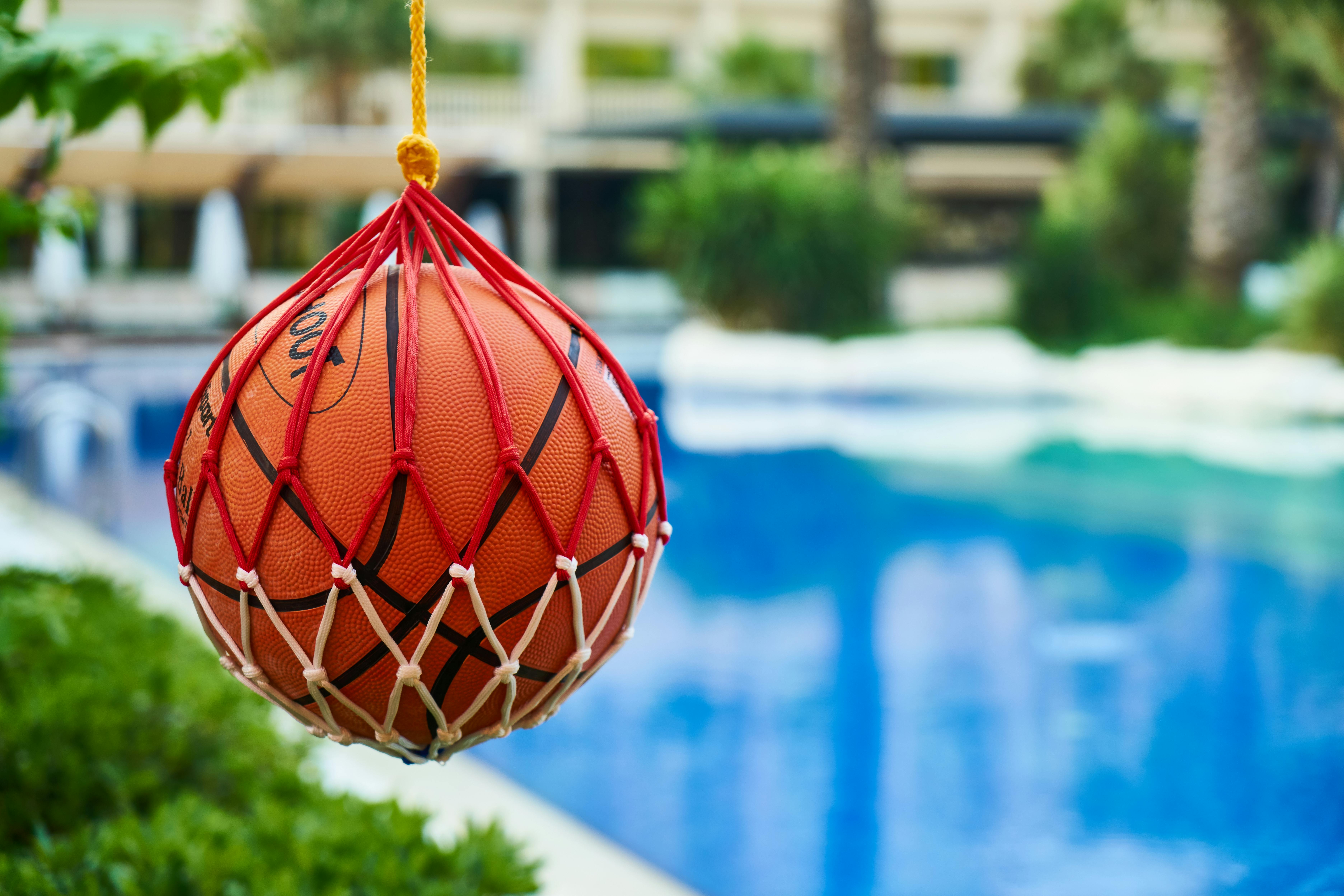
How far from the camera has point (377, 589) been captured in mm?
1414

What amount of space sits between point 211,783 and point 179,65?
2.09 metres

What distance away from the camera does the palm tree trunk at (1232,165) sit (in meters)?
17.1

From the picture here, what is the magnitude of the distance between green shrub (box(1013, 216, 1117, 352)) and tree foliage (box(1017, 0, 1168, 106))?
12.1m

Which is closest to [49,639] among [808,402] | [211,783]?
[211,783]

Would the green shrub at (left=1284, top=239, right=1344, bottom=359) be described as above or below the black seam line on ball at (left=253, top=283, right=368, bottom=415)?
below

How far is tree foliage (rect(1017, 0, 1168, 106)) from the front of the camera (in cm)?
2873

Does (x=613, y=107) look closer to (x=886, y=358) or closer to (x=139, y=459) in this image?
(x=886, y=358)

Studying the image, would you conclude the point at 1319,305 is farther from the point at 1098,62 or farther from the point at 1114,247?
the point at 1098,62

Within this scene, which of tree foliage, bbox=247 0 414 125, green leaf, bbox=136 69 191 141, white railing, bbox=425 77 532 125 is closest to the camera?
green leaf, bbox=136 69 191 141

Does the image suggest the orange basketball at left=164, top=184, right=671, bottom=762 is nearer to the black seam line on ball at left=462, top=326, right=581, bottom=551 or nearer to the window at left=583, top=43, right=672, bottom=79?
the black seam line on ball at left=462, top=326, right=581, bottom=551

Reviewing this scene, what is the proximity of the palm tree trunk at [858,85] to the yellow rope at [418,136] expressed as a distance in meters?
17.8

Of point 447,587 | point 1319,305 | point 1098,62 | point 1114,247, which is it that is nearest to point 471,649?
point 447,587

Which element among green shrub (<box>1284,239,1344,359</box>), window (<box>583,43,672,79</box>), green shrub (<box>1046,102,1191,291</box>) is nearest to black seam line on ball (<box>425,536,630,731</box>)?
green shrub (<box>1284,239,1344,359</box>)

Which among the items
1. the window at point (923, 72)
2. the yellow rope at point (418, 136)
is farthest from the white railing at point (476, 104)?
the yellow rope at point (418, 136)
